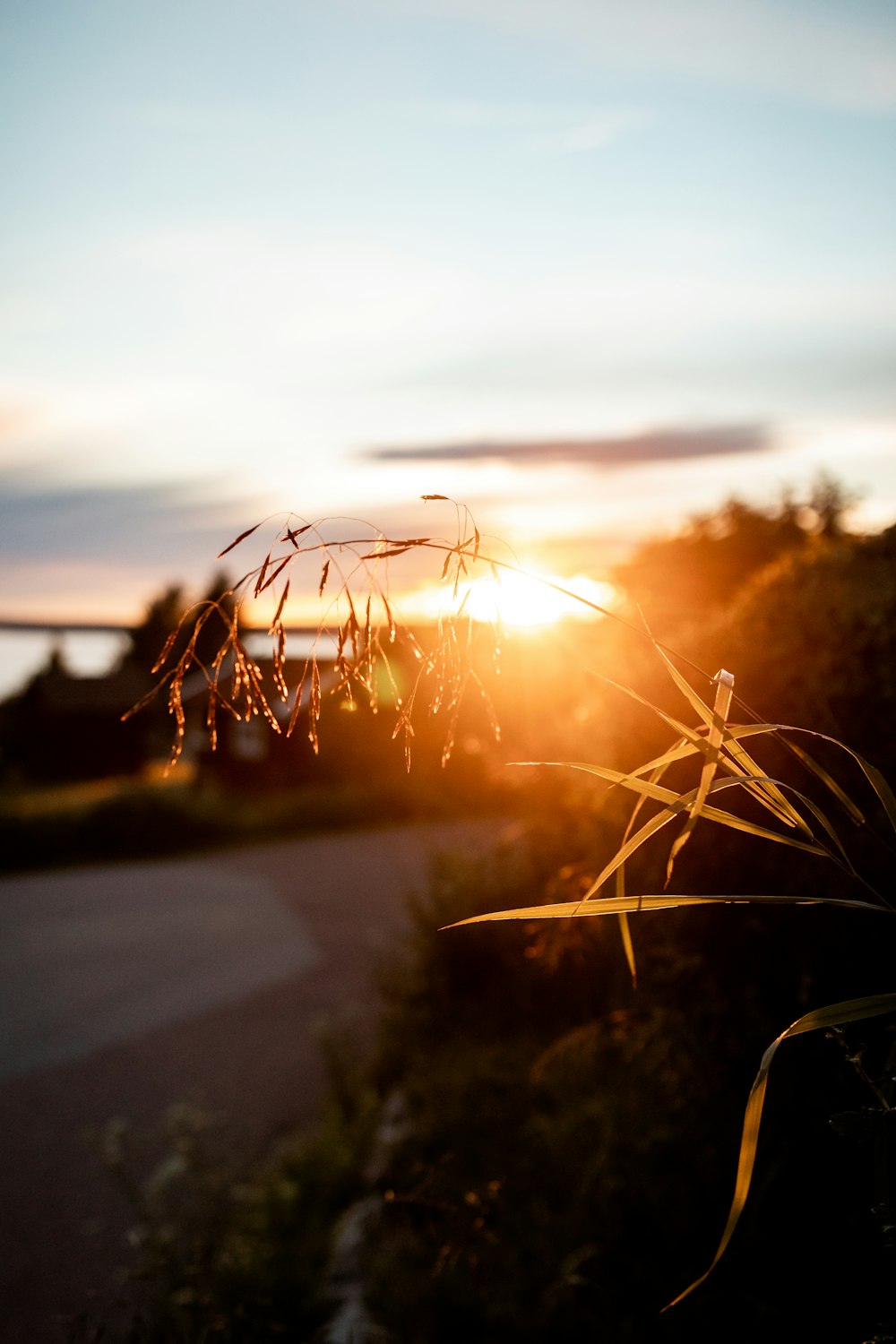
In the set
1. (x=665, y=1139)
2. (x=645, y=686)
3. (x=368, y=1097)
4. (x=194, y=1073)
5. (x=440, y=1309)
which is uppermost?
(x=645, y=686)

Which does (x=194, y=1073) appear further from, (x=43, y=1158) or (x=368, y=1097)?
(x=368, y=1097)

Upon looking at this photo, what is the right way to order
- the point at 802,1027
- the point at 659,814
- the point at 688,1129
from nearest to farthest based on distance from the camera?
the point at 802,1027
the point at 659,814
the point at 688,1129

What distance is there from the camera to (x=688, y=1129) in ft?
10.1

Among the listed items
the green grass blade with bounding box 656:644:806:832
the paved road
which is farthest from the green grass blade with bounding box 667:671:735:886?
the paved road

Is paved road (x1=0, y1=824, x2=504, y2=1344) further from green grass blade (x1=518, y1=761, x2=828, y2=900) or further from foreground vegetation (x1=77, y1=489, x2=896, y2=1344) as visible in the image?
green grass blade (x1=518, y1=761, x2=828, y2=900)

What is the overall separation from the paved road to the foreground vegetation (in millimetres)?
1103

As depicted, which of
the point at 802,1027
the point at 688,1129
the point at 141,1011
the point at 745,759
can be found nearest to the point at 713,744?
the point at 745,759

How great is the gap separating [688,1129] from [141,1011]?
7039mm

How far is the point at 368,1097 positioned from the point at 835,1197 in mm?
3447

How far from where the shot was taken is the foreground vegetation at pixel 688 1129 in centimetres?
261

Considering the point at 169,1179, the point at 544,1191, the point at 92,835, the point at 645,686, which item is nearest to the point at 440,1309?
the point at 544,1191

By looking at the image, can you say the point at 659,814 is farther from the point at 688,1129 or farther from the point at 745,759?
the point at 688,1129

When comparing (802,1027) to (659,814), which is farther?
(659,814)

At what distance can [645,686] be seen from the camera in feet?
11.8
